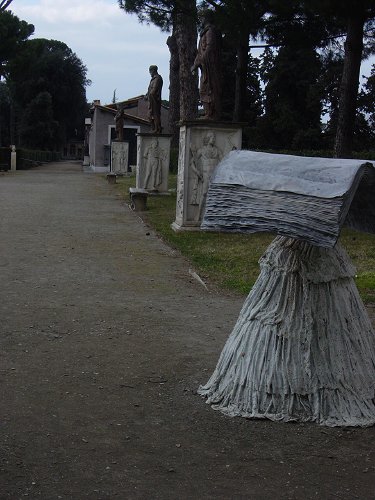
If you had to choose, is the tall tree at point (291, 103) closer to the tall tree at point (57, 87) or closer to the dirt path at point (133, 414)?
the dirt path at point (133, 414)

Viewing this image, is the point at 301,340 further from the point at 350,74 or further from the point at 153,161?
the point at 153,161

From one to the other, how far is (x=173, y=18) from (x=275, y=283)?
797 inches

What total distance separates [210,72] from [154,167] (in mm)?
7498

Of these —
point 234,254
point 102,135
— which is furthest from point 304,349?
point 102,135

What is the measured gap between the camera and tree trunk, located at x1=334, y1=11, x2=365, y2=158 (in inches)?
527

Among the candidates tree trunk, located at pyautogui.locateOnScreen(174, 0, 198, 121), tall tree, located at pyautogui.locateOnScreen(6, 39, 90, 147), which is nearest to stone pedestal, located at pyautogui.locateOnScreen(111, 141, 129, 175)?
tree trunk, located at pyautogui.locateOnScreen(174, 0, 198, 121)

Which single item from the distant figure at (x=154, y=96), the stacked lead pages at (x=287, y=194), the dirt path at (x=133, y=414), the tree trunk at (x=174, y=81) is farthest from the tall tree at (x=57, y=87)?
the stacked lead pages at (x=287, y=194)

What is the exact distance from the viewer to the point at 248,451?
133 inches

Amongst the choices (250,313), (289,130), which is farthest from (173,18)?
(250,313)

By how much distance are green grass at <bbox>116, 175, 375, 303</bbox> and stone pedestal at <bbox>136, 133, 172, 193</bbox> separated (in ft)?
19.1

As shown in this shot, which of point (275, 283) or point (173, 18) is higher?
point (173, 18)

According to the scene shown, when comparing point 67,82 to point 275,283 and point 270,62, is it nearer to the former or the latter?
point 270,62

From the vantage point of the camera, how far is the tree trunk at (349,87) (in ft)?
43.9

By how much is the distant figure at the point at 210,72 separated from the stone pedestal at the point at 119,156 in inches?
815
